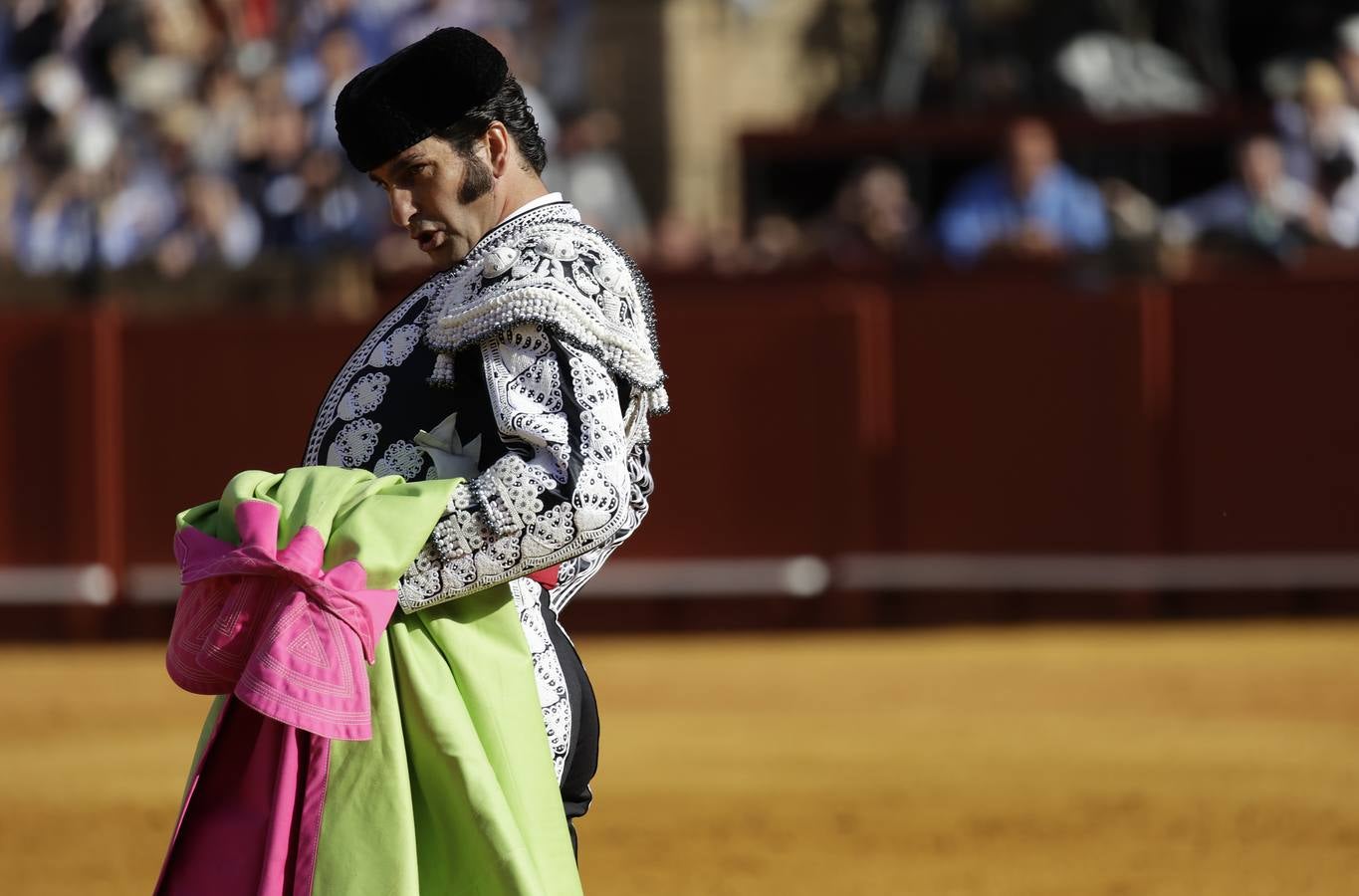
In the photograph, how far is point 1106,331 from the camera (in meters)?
8.55

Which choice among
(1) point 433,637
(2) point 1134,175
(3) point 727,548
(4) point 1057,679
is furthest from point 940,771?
(2) point 1134,175

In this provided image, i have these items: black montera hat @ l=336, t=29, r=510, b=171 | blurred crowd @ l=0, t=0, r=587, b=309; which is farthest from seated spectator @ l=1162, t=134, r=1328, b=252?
black montera hat @ l=336, t=29, r=510, b=171

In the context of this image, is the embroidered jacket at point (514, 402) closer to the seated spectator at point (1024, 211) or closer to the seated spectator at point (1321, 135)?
the seated spectator at point (1024, 211)

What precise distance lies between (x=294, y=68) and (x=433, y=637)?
899cm

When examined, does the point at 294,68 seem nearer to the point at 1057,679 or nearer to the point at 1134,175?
the point at 1134,175

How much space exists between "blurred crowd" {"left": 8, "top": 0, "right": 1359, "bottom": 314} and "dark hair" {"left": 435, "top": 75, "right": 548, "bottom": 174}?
675 centimetres

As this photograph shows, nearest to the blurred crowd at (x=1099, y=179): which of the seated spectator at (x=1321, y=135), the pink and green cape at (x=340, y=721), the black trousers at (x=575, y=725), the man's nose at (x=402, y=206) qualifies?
the seated spectator at (x=1321, y=135)

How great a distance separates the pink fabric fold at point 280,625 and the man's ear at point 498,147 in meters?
0.42

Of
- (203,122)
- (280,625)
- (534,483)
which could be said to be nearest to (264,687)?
(280,625)

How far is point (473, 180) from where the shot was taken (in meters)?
2.20

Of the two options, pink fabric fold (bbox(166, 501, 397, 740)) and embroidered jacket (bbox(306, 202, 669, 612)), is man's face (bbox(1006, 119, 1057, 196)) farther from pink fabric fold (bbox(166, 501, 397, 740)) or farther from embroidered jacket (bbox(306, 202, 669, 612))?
pink fabric fold (bbox(166, 501, 397, 740))

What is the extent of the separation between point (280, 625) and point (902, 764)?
410cm

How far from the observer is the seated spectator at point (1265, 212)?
866cm

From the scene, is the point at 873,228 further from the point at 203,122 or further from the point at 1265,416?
the point at 203,122
